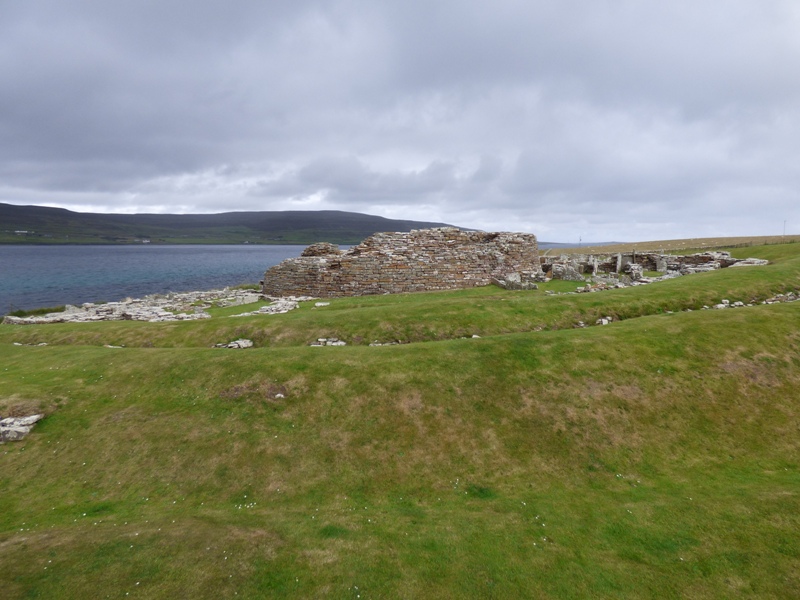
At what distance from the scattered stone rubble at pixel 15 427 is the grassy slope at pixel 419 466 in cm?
40

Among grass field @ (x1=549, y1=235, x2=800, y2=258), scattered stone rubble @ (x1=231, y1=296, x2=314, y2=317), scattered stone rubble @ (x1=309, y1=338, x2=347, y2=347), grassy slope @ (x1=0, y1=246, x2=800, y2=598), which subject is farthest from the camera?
grass field @ (x1=549, y1=235, x2=800, y2=258)

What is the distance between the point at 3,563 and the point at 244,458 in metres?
6.31

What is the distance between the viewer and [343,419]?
1617 cm

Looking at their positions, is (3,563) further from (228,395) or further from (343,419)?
(343,419)

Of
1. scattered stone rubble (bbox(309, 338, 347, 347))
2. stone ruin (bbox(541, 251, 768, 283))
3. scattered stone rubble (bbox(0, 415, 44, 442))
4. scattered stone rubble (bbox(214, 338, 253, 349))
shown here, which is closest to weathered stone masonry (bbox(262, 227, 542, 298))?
stone ruin (bbox(541, 251, 768, 283))

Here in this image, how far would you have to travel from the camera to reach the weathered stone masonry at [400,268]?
130 feet

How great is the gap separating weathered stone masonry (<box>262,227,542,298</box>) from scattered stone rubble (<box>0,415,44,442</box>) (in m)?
25.8

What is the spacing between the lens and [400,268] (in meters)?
39.8

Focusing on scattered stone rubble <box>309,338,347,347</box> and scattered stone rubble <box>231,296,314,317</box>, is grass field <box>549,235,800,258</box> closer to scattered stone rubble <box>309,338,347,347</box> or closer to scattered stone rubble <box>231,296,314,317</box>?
scattered stone rubble <box>231,296,314,317</box>

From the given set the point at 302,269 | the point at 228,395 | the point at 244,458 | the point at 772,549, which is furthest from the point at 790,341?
the point at 302,269

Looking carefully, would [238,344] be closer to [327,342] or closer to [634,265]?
[327,342]

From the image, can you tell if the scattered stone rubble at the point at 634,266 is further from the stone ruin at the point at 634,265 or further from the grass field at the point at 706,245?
the grass field at the point at 706,245

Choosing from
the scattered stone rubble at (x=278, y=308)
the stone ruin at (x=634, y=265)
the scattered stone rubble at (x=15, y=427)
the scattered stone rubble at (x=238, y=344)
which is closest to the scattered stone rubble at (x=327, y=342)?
the scattered stone rubble at (x=238, y=344)

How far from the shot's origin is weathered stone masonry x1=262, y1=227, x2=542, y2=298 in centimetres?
3959
